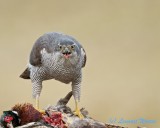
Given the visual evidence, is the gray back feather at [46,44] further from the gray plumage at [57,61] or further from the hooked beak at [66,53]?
the hooked beak at [66,53]

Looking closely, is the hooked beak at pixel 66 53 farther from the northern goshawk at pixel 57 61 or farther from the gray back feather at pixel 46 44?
the gray back feather at pixel 46 44

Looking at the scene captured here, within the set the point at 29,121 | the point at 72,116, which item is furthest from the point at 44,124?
the point at 72,116

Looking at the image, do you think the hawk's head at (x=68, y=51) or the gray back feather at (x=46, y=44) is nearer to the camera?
the hawk's head at (x=68, y=51)

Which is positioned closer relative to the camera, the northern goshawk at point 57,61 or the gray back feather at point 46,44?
the northern goshawk at point 57,61

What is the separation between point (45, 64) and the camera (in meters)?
3.72

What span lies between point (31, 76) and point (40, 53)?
0.71 feet


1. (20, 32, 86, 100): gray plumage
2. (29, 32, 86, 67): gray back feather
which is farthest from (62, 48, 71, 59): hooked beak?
(29, 32, 86, 67): gray back feather

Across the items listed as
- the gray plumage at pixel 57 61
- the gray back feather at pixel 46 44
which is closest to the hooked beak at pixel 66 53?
the gray plumage at pixel 57 61

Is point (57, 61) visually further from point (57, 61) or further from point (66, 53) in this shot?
point (66, 53)

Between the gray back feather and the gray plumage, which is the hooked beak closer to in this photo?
the gray plumage

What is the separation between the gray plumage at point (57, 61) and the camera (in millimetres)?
3555

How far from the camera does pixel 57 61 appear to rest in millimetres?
3586

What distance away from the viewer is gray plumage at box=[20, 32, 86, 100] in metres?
3.55

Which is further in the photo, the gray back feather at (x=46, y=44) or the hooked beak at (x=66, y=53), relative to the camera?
the gray back feather at (x=46, y=44)
